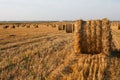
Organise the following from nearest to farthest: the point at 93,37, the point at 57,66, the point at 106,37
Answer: the point at 57,66 < the point at 106,37 < the point at 93,37

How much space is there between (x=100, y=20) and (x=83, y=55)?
1.71 metres

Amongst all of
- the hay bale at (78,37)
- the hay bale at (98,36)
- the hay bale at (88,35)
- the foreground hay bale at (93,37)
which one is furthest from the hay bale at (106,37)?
the hay bale at (78,37)

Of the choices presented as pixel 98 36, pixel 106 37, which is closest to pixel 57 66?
pixel 98 36

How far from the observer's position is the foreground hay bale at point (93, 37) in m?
11.7

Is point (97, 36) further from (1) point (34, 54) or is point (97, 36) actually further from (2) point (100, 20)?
(1) point (34, 54)

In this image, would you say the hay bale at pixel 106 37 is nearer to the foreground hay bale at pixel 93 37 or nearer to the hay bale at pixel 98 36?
the foreground hay bale at pixel 93 37

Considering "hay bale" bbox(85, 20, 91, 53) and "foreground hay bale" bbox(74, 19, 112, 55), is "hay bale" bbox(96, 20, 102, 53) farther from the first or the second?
"hay bale" bbox(85, 20, 91, 53)

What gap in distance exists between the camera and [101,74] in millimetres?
9312

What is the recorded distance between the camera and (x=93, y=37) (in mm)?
11852

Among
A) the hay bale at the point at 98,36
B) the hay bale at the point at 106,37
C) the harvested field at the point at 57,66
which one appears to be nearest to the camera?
the harvested field at the point at 57,66

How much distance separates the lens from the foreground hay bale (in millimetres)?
11664

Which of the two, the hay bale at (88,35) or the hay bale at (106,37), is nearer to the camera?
the hay bale at (106,37)

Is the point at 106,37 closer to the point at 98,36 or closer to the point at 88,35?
the point at 98,36

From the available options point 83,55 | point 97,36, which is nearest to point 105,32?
point 97,36
